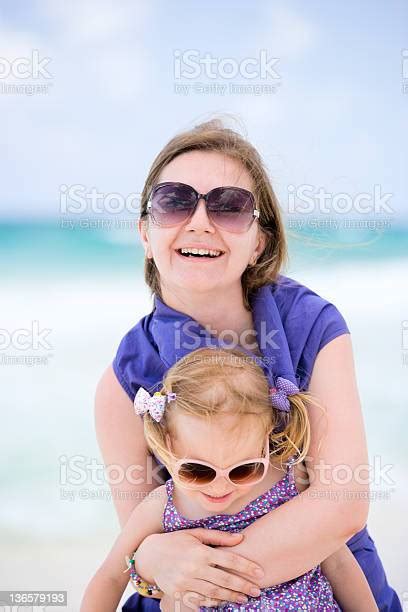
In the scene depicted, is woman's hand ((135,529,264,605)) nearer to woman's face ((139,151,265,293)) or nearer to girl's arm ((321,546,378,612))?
girl's arm ((321,546,378,612))

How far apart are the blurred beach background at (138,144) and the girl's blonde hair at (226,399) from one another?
238 cm

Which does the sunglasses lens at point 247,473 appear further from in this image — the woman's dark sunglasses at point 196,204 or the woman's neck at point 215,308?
the woman's dark sunglasses at point 196,204

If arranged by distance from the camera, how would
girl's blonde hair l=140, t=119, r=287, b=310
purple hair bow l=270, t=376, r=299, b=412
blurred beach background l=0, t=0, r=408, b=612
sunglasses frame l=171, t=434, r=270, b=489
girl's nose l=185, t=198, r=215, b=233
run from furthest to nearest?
blurred beach background l=0, t=0, r=408, b=612
girl's blonde hair l=140, t=119, r=287, b=310
girl's nose l=185, t=198, r=215, b=233
purple hair bow l=270, t=376, r=299, b=412
sunglasses frame l=171, t=434, r=270, b=489

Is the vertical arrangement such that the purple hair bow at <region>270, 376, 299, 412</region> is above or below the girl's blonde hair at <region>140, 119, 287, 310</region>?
below

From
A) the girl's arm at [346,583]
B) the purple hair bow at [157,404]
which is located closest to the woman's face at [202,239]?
the purple hair bow at [157,404]

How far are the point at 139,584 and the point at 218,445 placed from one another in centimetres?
45

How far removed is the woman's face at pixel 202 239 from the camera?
194cm

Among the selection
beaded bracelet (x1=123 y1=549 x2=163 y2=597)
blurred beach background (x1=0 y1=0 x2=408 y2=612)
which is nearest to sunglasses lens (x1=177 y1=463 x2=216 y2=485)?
beaded bracelet (x1=123 y1=549 x2=163 y2=597)

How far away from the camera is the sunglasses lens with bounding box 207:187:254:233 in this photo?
193 centimetres

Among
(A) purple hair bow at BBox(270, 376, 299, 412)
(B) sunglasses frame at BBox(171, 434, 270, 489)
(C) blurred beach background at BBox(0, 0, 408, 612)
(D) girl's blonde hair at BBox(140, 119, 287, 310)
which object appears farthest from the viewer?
(C) blurred beach background at BBox(0, 0, 408, 612)

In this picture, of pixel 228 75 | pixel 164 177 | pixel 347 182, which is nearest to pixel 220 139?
pixel 164 177

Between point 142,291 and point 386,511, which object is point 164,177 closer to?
point 386,511

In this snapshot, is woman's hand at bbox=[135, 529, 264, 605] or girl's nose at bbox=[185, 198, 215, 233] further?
girl's nose at bbox=[185, 198, 215, 233]

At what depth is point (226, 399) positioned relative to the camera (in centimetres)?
168
